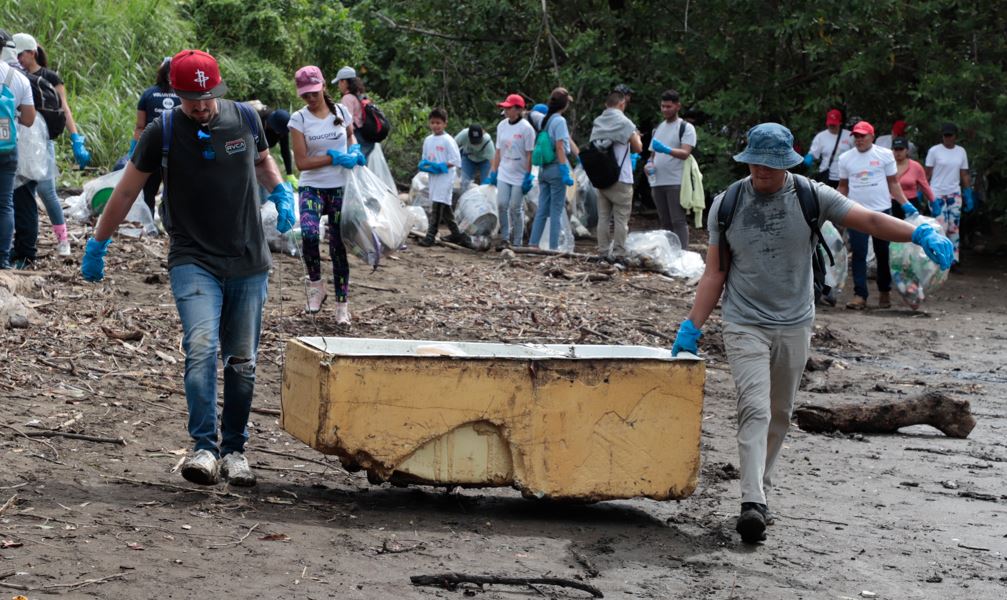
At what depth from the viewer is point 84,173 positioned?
1515 centimetres

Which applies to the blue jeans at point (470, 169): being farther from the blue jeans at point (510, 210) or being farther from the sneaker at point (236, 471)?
the sneaker at point (236, 471)

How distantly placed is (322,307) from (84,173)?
603 cm

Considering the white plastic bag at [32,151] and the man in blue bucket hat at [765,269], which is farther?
the white plastic bag at [32,151]

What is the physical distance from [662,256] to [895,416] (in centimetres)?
632

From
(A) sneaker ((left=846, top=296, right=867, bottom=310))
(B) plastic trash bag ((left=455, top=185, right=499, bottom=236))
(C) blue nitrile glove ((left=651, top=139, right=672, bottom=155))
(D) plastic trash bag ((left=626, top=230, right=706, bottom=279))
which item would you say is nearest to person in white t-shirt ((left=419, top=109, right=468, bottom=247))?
(B) plastic trash bag ((left=455, top=185, right=499, bottom=236))

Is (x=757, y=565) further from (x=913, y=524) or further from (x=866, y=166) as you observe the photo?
(x=866, y=166)

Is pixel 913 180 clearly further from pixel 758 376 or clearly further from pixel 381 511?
pixel 381 511

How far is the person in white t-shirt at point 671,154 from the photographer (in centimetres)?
1376

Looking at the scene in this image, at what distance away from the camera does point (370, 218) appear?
970 cm

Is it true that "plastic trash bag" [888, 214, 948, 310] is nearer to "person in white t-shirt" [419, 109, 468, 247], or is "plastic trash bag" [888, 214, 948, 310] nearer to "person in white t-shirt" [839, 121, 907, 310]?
"person in white t-shirt" [839, 121, 907, 310]

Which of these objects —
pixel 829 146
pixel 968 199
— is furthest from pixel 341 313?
pixel 968 199

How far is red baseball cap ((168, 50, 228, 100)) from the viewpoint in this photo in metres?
5.35

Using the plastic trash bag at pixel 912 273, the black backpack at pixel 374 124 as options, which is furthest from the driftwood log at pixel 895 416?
the black backpack at pixel 374 124

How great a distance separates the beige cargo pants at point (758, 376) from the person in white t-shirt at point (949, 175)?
10.5 metres
